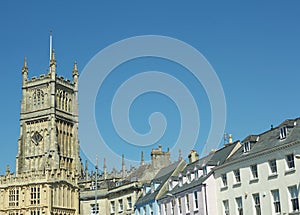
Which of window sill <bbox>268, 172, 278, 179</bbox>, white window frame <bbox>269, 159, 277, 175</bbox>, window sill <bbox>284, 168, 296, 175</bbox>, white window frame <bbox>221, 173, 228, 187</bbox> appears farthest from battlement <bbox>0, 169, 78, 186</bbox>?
window sill <bbox>284, 168, 296, 175</bbox>

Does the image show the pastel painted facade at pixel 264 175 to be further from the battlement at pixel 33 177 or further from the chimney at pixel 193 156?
the battlement at pixel 33 177

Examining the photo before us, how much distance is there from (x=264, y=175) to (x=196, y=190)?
9.60 metres

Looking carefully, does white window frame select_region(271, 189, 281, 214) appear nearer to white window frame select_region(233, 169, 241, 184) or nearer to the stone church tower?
A: white window frame select_region(233, 169, 241, 184)

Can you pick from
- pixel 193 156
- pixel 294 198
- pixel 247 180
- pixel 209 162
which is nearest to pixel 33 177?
pixel 193 156

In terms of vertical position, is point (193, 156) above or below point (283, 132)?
above

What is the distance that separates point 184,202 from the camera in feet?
172

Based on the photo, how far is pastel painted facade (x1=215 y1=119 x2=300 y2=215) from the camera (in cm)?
3900

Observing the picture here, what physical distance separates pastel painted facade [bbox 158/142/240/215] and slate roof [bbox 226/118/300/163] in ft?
8.51

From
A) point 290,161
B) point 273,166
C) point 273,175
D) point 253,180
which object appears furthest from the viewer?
point 253,180

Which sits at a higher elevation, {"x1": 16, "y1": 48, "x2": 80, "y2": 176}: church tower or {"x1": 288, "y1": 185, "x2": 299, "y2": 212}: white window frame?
{"x1": 16, "y1": 48, "x2": 80, "y2": 176}: church tower

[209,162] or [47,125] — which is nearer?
[209,162]

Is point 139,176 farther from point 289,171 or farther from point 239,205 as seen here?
point 289,171

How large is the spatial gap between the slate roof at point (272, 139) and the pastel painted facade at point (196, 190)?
8.51ft

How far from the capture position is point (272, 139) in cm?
4350
